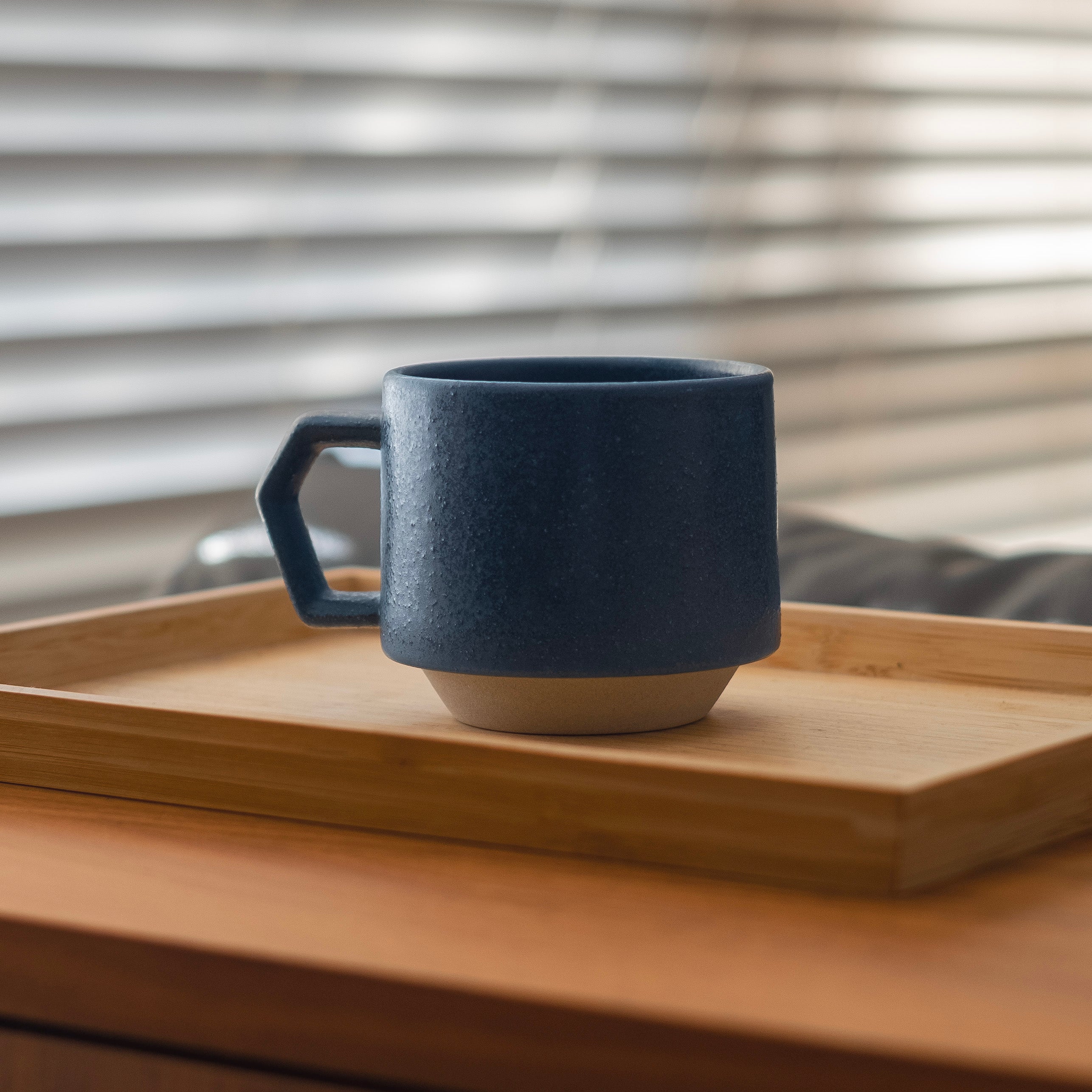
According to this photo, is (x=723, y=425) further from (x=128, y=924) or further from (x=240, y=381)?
(x=240, y=381)

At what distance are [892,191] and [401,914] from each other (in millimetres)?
2404

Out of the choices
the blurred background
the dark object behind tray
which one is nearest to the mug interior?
the dark object behind tray

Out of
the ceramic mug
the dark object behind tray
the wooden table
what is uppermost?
the ceramic mug

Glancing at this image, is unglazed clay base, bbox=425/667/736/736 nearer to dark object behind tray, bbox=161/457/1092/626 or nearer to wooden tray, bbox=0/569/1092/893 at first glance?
wooden tray, bbox=0/569/1092/893

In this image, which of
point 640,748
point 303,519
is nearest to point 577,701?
point 640,748

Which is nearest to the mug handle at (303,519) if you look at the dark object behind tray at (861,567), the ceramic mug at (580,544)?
the ceramic mug at (580,544)

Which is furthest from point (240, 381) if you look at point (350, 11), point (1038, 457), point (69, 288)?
point (1038, 457)

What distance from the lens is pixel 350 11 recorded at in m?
1.78

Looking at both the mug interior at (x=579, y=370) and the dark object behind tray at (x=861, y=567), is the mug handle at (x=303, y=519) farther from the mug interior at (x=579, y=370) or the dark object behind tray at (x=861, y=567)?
the dark object behind tray at (x=861, y=567)

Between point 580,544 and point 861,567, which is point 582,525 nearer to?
point 580,544

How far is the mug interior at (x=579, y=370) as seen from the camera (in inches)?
21.8

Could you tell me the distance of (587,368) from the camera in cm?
59

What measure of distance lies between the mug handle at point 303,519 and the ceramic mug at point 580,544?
0.09 feet

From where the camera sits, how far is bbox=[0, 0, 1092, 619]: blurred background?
60.9 inches
